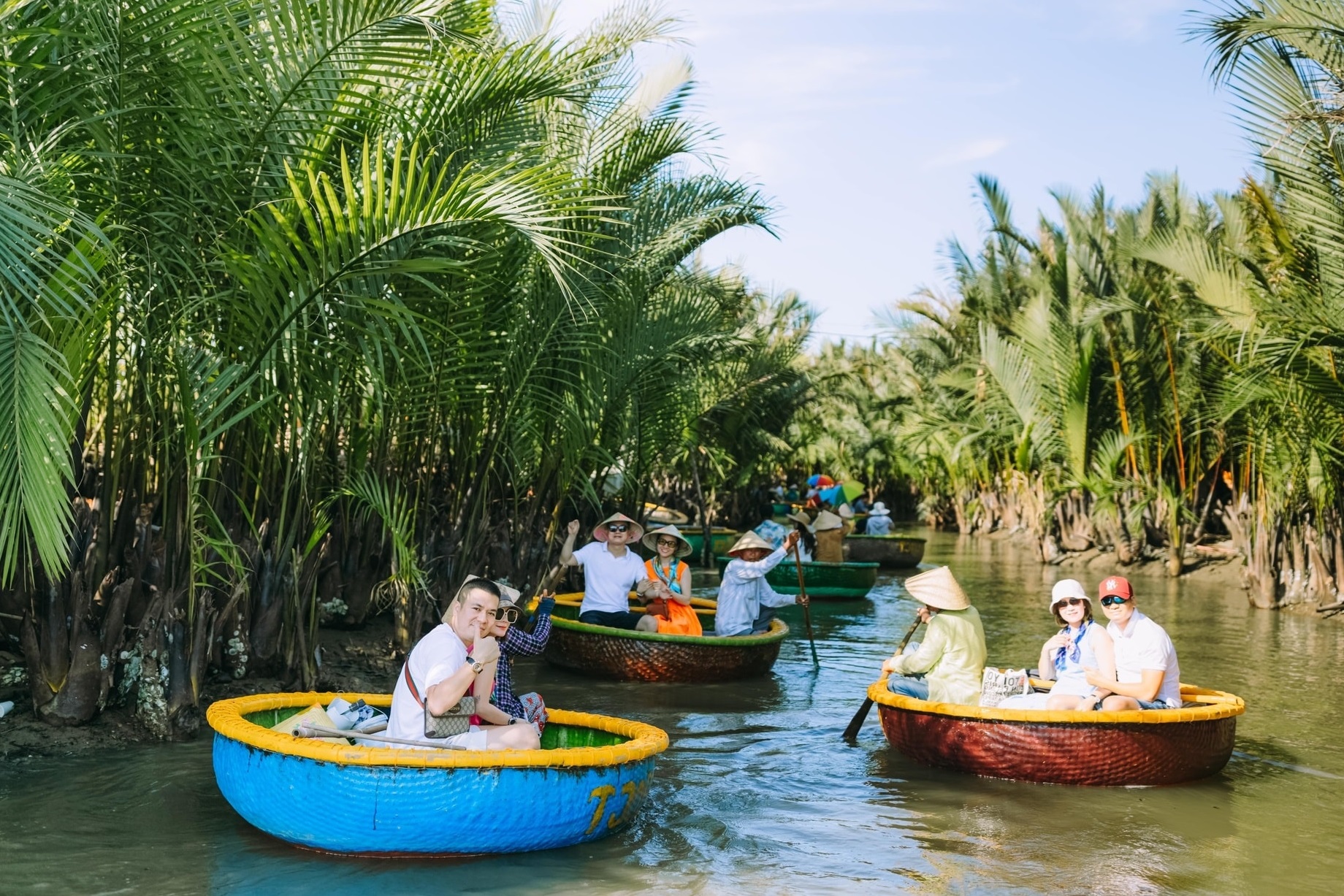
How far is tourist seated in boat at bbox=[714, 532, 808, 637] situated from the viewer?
10516 millimetres

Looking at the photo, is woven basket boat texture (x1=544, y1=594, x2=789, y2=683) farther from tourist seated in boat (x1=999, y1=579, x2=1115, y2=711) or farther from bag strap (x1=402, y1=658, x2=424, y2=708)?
bag strap (x1=402, y1=658, x2=424, y2=708)

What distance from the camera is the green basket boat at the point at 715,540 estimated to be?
2245 centimetres

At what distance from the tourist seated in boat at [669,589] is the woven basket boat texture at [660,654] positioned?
1.61 ft

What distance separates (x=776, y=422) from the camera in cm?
2486

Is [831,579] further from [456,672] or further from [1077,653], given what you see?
[456,672]

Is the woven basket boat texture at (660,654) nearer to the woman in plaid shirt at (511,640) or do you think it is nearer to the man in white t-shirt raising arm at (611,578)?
the man in white t-shirt raising arm at (611,578)

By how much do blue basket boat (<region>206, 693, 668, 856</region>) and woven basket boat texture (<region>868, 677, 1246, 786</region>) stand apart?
2.36 meters

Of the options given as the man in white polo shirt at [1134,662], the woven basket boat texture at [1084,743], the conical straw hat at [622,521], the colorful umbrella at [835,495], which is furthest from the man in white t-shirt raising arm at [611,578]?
the colorful umbrella at [835,495]

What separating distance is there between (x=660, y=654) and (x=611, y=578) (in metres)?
0.94

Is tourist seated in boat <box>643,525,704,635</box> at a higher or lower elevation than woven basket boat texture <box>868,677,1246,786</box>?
higher

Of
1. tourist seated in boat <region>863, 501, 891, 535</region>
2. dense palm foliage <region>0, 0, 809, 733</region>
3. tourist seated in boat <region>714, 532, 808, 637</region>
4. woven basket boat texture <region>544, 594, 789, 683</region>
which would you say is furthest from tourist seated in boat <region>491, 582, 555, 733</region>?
tourist seated in boat <region>863, 501, 891, 535</region>

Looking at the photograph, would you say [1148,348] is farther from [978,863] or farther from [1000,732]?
[978,863]

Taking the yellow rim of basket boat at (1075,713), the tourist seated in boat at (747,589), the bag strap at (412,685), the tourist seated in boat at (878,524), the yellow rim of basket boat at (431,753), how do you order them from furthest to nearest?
1. the tourist seated in boat at (878,524)
2. the tourist seated in boat at (747,589)
3. the yellow rim of basket boat at (1075,713)
4. the bag strap at (412,685)
5. the yellow rim of basket boat at (431,753)

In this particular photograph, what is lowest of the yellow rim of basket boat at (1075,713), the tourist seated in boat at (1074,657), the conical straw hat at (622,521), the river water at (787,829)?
the river water at (787,829)
